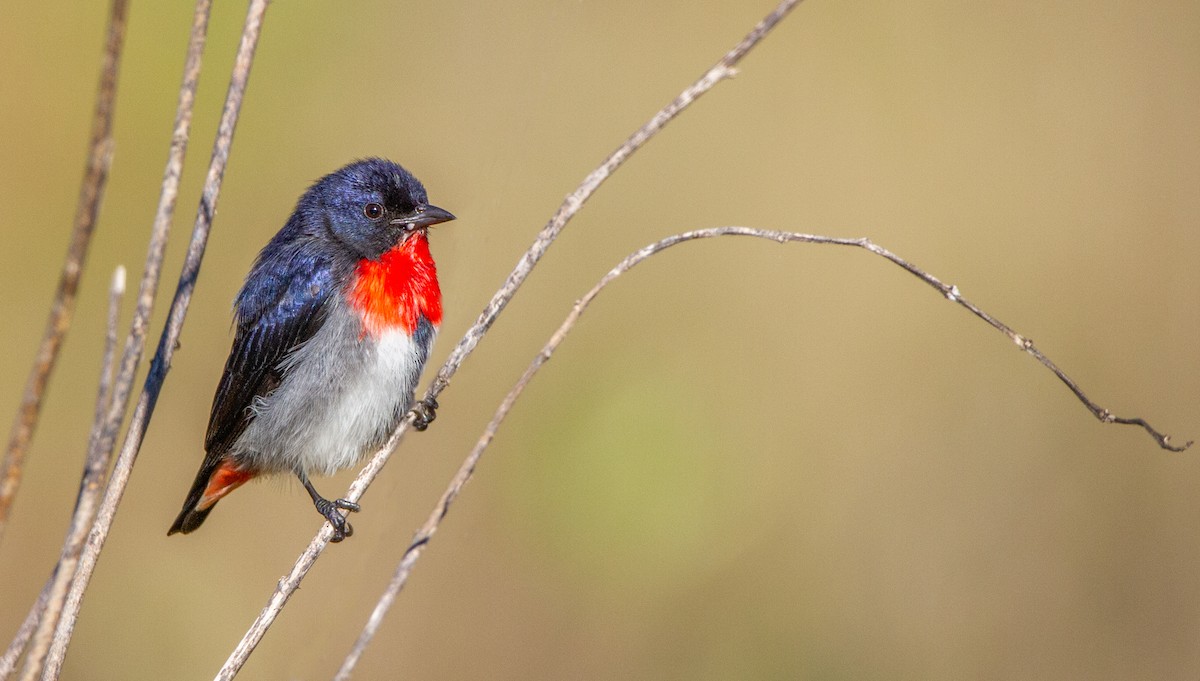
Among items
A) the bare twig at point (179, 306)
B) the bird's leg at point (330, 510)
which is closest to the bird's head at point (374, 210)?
the bird's leg at point (330, 510)

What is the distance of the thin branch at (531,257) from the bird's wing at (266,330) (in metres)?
1.22

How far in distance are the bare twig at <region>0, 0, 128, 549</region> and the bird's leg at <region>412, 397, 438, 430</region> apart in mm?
2028

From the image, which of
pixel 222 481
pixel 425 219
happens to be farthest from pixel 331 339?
pixel 222 481

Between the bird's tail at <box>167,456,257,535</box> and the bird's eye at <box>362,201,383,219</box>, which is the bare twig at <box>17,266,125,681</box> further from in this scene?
the bird's eye at <box>362,201,383,219</box>

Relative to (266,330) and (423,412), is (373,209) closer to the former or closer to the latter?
(266,330)

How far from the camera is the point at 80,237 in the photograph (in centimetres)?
151

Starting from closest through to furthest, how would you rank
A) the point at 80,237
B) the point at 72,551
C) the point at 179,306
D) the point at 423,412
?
the point at 80,237 < the point at 72,551 < the point at 179,306 < the point at 423,412

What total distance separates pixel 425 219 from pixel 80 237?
2.65 meters

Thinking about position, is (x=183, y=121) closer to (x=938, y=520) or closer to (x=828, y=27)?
(x=938, y=520)

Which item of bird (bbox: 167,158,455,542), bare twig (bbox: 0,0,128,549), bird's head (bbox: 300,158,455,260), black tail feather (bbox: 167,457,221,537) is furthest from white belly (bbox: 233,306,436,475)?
bare twig (bbox: 0,0,128,549)

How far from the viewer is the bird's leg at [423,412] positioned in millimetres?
3650

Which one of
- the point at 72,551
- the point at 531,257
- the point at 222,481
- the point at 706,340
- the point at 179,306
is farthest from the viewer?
the point at 706,340

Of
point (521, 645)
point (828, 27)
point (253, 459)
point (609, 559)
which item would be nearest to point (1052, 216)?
point (828, 27)

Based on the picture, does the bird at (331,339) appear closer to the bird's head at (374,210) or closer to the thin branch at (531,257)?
the bird's head at (374,210)
